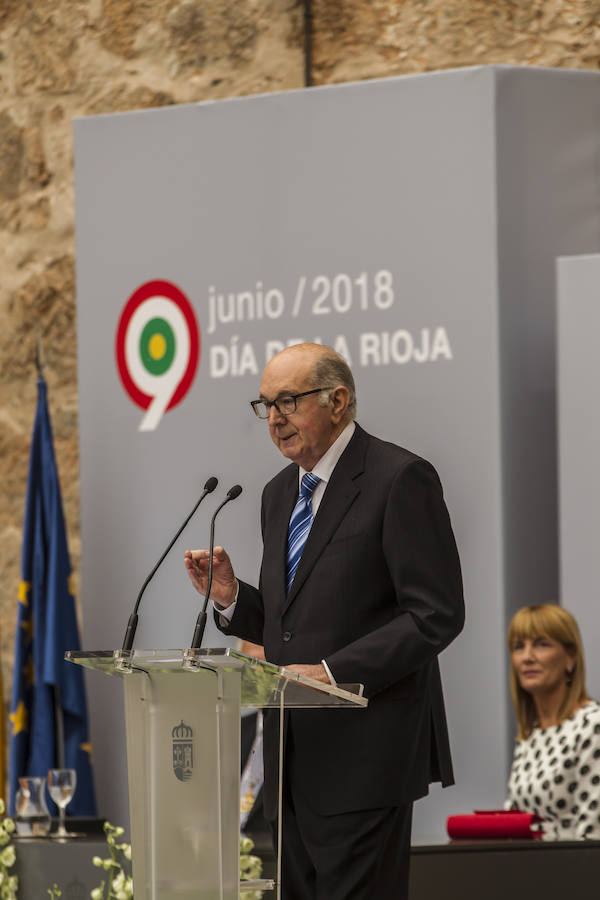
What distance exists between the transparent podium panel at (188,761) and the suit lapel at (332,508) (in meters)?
0.35

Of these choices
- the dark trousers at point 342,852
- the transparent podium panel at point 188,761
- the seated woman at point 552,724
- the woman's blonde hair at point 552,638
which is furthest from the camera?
the woman's blonde hair at point 552,638

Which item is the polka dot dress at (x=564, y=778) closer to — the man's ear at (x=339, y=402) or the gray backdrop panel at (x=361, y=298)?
the gray backdrop panel at (x=361, y=298)

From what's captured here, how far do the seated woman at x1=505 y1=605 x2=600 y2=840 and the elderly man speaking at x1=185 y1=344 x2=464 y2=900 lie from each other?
1.82 meters

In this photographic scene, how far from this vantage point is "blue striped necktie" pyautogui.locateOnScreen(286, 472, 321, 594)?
2.96 meters

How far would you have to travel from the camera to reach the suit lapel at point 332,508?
114 inches

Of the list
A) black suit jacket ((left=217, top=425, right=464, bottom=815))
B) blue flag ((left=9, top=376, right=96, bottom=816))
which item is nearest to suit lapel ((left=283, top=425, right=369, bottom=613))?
black suit jacket ((left=217, top=425, right=464, bottom=815))

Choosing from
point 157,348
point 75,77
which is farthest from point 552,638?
point 75,77

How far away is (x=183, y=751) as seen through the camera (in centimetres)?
256

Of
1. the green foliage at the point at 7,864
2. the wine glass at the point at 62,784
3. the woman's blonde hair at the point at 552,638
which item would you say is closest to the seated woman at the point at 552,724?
the woman's blonde hair at the point at 552,638

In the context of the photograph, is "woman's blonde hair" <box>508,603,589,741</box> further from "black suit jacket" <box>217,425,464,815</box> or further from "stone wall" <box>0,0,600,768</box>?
"stone wall" <box>0,0,600,768</box>

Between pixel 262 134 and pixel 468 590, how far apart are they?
1.82 meters

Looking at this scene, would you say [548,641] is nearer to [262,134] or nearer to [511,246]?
[511,246]

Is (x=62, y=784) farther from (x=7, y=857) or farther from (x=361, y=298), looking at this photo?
(x=361, y=298)

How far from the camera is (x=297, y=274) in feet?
18.1
